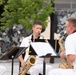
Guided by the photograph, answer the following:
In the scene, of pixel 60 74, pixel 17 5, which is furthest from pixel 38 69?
pixel 17 5

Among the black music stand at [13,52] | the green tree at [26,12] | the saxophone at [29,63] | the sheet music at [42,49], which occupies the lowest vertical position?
the green tree at [26,12]

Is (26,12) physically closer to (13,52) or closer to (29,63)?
(29,63)

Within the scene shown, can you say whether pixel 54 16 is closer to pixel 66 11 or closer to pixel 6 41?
pixel 66 11

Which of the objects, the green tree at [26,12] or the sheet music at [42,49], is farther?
the green tree at [26,12]

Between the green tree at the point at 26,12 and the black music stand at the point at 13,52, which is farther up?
the black music stand at the point at 13,52

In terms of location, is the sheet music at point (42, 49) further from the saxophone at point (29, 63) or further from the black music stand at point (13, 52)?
the saxophone at point (29, 63)

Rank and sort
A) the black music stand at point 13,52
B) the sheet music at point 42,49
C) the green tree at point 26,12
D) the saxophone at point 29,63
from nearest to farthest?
the sheet music at point 42,49 → the black music stand at point 13,52 → the saxophone at point 29,63 → the green tree at point 26,12

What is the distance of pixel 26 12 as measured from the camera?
658 inches

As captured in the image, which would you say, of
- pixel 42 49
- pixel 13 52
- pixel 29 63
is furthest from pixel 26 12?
pixel 42 49

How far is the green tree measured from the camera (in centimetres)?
1644

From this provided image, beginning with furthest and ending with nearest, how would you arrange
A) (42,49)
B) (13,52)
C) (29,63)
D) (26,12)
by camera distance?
1. (26,12)
2. (29,63)
3. (13,52)
4. (42,49)

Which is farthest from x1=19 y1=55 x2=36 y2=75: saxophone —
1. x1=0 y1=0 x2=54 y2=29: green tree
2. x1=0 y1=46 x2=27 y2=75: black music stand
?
x1=0 y1=0 x2=54 y2=29: green tree

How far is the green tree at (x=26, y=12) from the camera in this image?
1644 centimetres

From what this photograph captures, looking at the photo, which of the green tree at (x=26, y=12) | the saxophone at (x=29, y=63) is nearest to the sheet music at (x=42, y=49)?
the saxophone at (x=29, y=63)
